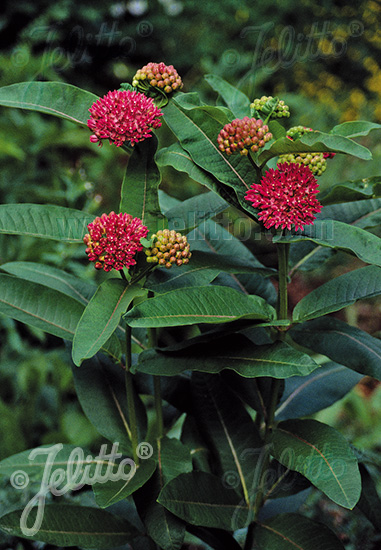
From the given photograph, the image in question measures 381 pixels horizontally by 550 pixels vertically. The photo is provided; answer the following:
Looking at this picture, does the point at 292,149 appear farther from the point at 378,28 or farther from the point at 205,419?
the point at 378,28

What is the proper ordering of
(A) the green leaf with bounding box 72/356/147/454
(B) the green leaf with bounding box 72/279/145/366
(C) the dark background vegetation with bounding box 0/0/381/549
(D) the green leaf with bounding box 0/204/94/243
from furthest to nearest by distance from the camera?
(C) the dark background vegetation with bounding box 0/0/381/549, (A) the green leaf with bounding box 72/356/147/454, (D) the green leaf with bounding box 0/204/94/243, (B) the green leaf with bounding box 72/279/145/366

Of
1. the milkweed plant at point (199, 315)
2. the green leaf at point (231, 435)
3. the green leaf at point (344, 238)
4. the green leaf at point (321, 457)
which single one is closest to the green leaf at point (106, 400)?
the milkweed plant at point (199, 315)

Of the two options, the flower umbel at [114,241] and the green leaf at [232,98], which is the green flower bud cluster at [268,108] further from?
the flower umbel at [114,241]

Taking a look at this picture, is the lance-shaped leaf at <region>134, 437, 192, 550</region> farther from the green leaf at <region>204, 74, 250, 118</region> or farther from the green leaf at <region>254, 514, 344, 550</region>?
the green leaf at <region>204, 74, 250, 118</region>

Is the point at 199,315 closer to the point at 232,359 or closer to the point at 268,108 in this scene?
the point at 232,359

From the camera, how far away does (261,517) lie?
0.97m

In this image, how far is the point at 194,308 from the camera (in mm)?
666

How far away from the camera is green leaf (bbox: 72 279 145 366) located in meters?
0.61

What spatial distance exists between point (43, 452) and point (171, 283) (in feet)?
1.17

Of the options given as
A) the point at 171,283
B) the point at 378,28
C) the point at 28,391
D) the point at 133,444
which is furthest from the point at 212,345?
the point at 378,28

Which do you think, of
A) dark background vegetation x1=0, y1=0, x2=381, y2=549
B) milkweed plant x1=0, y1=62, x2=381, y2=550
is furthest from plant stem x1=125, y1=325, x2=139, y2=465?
dark background vegetation x1=0, y1=0, x2=381, y2=549

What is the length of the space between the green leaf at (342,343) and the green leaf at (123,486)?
30 cm

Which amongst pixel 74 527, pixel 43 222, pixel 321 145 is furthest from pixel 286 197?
pixel 74 527

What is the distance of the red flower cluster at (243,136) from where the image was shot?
0.67 metres
